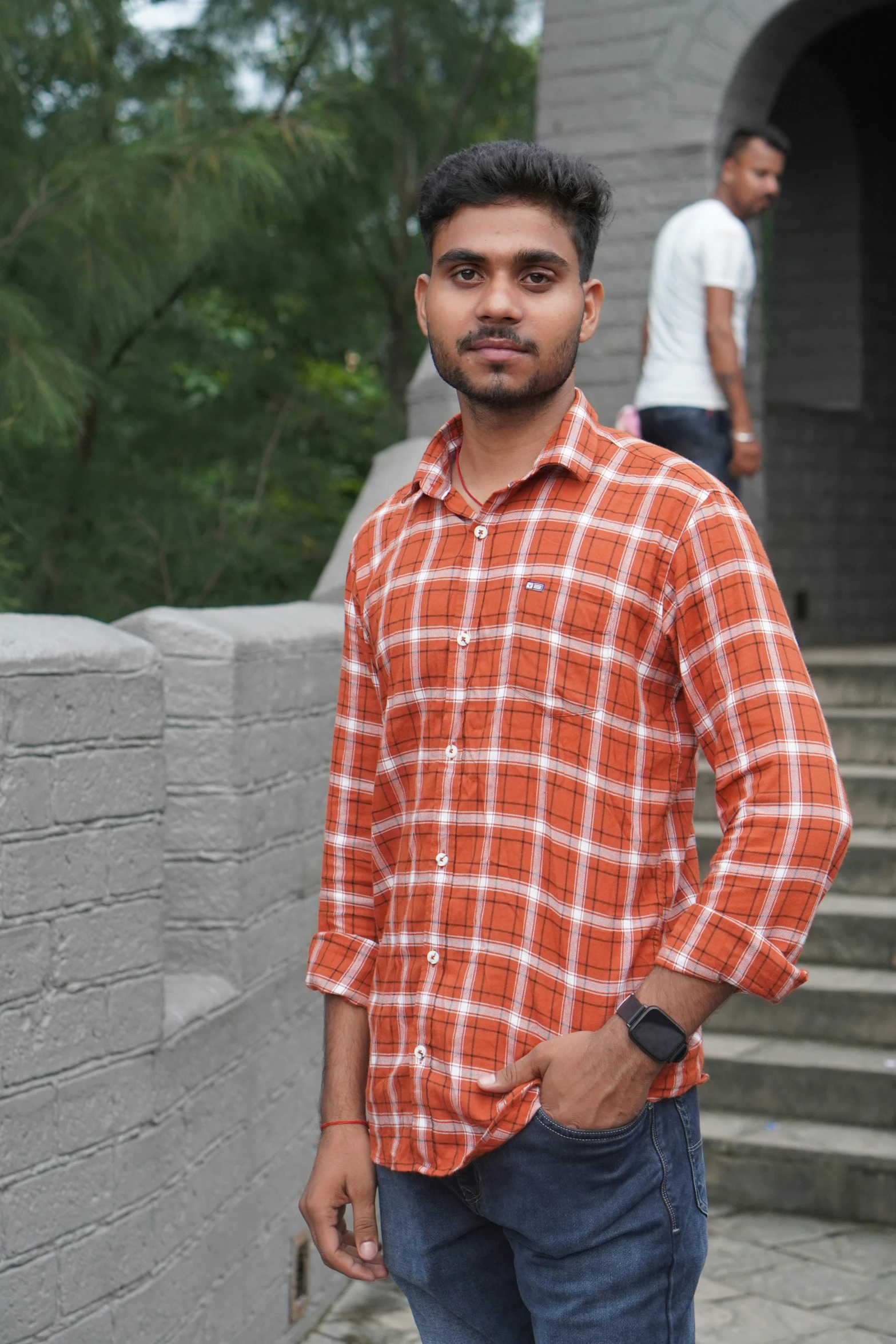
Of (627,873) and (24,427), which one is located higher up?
(24,427)

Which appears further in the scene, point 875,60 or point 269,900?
point 875,60

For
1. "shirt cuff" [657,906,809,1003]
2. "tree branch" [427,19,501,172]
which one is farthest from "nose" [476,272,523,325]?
"tree branch" [427,19,501,172]

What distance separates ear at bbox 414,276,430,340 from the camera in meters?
1.67

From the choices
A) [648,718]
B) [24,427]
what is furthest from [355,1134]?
[24,427]

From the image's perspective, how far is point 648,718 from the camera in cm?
151

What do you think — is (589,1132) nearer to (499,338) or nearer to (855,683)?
(499,338)

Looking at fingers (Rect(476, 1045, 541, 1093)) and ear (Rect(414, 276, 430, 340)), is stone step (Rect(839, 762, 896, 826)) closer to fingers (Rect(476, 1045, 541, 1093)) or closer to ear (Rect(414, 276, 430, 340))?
ear (Rect(414, 276, 430, 340))

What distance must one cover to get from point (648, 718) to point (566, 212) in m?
0.53

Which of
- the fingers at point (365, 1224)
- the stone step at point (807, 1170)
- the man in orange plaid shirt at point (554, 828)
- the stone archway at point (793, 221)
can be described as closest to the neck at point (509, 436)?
the man in orange plaid shirt at point (554, 828)

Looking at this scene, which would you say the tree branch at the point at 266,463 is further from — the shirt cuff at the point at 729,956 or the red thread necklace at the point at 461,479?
the shirt cuff at the point at 729,956

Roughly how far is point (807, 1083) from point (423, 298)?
2.88m

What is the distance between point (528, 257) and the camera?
157 cm

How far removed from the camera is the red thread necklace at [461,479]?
1.65m

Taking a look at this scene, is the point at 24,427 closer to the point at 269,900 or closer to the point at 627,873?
the point at 269,900
